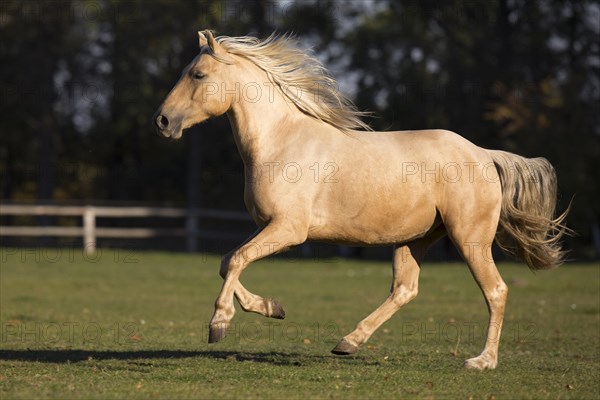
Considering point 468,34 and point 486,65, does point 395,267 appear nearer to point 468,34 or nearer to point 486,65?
point 486,65

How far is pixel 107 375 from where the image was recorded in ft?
25.1

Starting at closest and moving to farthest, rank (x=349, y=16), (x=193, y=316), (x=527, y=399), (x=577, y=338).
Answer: (x=527, y=399) → (x=577, y=338) → (x=193, y=316) → (x=349, y=16)

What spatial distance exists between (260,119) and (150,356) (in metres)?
2.55

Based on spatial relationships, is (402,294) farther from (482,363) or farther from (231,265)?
(231,265)

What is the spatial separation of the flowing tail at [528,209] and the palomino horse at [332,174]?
0.02 meters

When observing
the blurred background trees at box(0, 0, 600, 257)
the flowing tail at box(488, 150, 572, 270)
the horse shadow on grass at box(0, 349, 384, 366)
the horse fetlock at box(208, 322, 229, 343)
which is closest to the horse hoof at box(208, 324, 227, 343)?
the horse fetlock at box(208, 322, 229, 343)

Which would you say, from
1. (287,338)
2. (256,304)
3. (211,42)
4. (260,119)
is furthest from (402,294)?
(211,42)

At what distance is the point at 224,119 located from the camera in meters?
41.6

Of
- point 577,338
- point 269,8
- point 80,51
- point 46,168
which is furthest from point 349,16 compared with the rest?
point 577,338

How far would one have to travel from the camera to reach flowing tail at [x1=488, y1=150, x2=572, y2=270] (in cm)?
887

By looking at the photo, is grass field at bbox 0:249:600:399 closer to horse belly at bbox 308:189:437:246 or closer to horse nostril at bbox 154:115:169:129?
horse belly at bbox 308:189:437:246

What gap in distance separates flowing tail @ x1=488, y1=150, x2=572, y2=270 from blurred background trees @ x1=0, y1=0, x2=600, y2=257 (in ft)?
68.5

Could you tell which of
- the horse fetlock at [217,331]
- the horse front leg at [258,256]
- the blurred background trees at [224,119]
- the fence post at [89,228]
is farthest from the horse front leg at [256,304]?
the blurred background trees at [224,119]

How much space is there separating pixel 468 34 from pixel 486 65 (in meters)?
3.14
